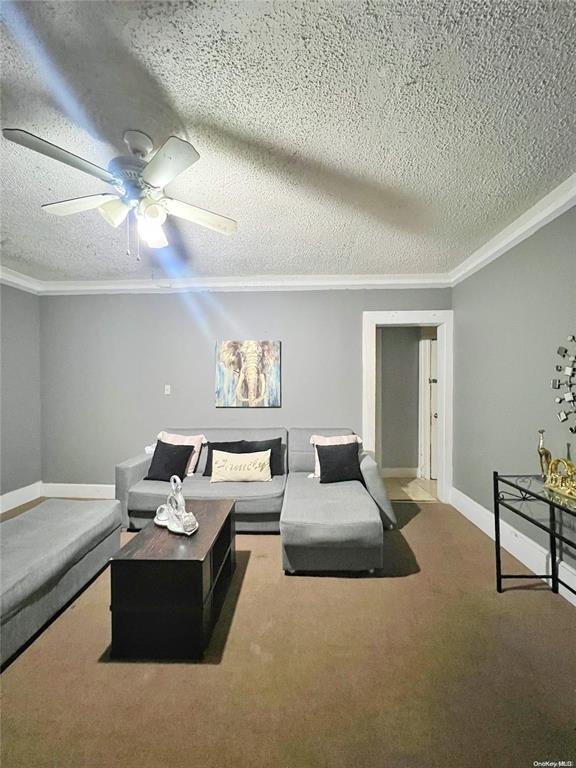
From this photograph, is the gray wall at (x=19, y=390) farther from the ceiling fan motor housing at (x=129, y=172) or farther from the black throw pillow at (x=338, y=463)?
the black throw pillow at (x=338, y=463)

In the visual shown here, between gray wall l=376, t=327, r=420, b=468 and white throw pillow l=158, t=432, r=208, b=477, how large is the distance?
2.72 m

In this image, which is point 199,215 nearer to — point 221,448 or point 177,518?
point 177,518

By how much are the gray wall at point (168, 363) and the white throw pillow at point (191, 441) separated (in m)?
0.41

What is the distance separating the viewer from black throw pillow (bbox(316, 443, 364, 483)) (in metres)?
3.33

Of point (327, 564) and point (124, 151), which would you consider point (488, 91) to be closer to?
point (124, 151)

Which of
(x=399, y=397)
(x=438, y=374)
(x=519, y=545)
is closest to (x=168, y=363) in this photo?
(x=438, y=374)

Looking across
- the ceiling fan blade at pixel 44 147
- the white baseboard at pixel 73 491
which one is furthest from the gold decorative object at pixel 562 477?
the white baseboard at pixel 73 491

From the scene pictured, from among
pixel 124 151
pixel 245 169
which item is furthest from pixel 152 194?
pixel 245 169

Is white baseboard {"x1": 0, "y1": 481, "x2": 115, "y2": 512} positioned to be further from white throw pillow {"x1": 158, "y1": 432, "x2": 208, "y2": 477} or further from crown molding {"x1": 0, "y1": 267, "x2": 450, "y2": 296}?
crown molding {"x1": 0, "y1": 267, "x2": 450, "y2": 296}

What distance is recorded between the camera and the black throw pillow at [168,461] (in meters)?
3.42

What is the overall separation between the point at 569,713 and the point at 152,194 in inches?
117

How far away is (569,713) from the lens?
1.46m

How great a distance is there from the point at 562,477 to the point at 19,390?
498cm

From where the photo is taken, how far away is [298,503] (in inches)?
109
